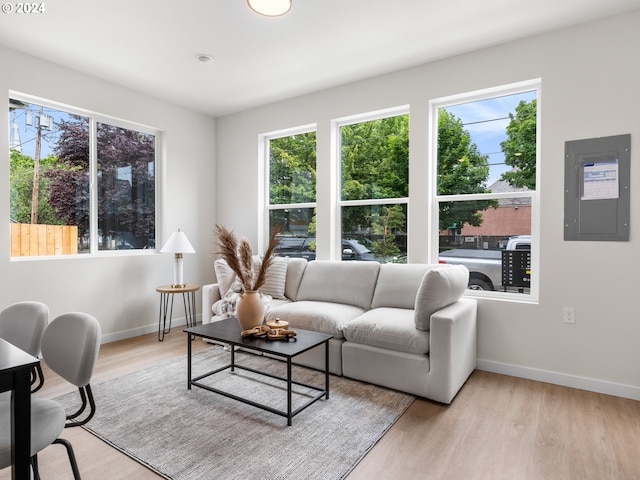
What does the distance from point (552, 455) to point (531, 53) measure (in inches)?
111

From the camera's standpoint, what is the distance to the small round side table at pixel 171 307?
4.05 m

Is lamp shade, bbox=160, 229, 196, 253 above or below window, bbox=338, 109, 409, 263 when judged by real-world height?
below

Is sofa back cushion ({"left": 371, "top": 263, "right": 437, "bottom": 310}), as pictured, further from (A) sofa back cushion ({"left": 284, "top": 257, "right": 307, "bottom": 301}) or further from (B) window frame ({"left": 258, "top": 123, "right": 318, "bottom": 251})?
(B) window frame ({"left": 258, "top": 123, "right": 318, "bottom": 251})

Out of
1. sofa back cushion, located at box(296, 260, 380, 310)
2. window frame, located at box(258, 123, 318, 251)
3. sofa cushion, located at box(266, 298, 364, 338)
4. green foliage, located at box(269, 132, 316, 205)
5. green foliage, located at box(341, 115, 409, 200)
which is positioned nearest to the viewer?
sofa cushion, located at box(266, 298, 364, 338)

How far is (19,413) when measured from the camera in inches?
44.6

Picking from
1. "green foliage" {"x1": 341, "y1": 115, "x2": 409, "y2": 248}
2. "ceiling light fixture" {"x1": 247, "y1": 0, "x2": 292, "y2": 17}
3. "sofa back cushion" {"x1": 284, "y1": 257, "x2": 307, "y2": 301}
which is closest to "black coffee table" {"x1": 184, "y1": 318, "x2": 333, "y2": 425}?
"sofa back cushion" {"x1": 284, "y1": 257, "x2": 307, "y2": 301}

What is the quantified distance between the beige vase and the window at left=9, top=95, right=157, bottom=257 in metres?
2.21

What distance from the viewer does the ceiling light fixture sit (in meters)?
2.38

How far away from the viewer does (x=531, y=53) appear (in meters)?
2.98

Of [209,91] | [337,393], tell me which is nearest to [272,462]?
[337,393]

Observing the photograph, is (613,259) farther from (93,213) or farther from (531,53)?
(93,213)

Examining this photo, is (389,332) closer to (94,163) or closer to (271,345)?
(271,345)

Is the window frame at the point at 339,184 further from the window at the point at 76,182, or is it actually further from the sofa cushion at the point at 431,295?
the window at the point at 76,182

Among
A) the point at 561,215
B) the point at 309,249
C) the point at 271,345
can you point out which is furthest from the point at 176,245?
the point at 561,215
